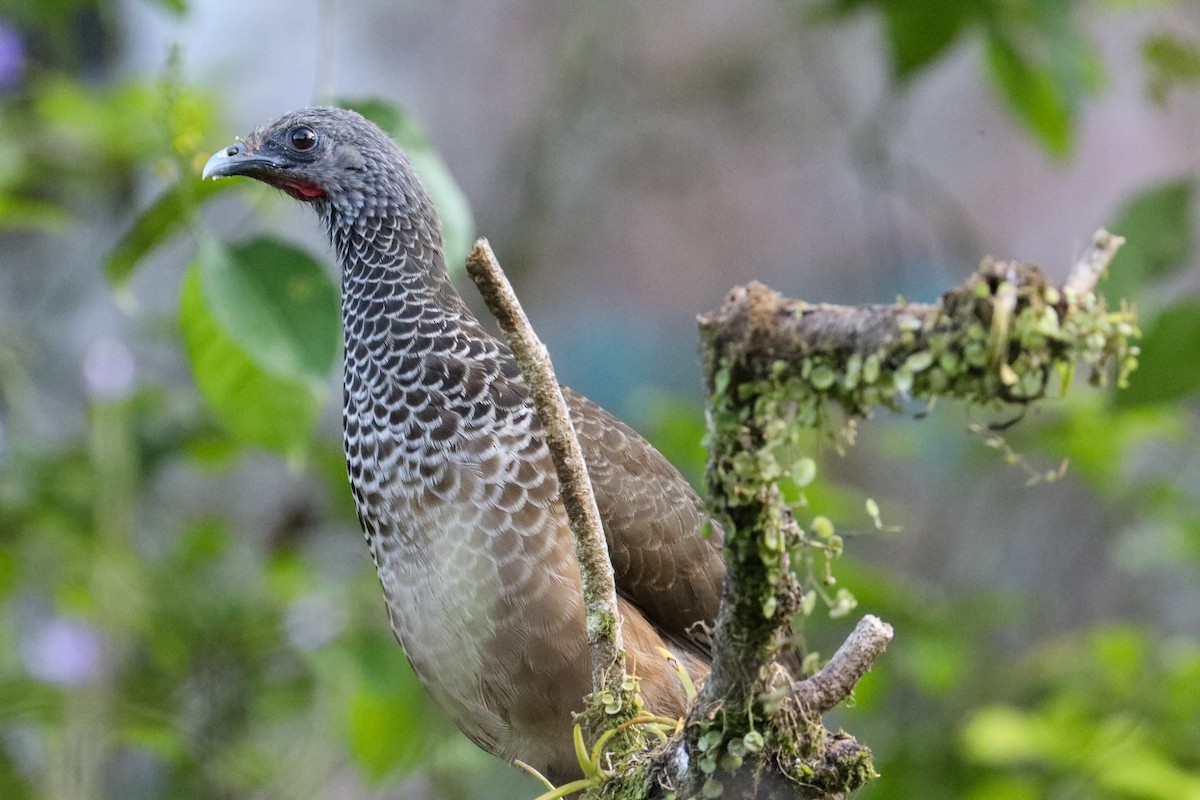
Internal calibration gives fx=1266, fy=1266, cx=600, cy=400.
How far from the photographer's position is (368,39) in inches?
291

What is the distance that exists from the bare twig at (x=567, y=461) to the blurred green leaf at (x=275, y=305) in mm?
962

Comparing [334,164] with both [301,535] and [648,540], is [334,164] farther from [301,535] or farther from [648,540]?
[301,535]

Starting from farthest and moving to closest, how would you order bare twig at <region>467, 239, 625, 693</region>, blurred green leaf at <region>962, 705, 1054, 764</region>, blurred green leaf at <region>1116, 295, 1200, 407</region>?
1. blurred green leaf at <region>962, 705, 1054, 764</region>
2. blurred green leaf at <region>1116, 295, 1200, 407</region>
3. bare twig at <region>467, 239, 625, 693</region>

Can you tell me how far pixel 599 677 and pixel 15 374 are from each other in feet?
11.8

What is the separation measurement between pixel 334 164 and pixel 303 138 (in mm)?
94

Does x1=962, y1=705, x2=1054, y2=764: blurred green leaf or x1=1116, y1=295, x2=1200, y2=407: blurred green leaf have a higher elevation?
x1=1116, y1=295, x2=1200, y2=407: blurred green leaf

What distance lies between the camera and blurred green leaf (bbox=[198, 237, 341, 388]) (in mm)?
2465

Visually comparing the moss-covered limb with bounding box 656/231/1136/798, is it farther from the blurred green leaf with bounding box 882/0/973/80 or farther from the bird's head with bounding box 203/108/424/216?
the blurred green leaf with bounding box 882/0/973/80

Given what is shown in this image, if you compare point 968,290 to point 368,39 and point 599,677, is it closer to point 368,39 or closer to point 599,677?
point 599,677

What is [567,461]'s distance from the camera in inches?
65.3

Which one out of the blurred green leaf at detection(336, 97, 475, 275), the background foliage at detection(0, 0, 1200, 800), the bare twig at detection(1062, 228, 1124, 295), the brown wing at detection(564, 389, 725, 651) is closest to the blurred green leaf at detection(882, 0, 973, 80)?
the background foliage at detection(0, 0, 1200, 800)

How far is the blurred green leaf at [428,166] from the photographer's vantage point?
282 centimetres

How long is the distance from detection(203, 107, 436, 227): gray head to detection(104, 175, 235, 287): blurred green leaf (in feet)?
0.52

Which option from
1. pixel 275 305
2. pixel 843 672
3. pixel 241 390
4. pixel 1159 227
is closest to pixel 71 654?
pixel 241 390
